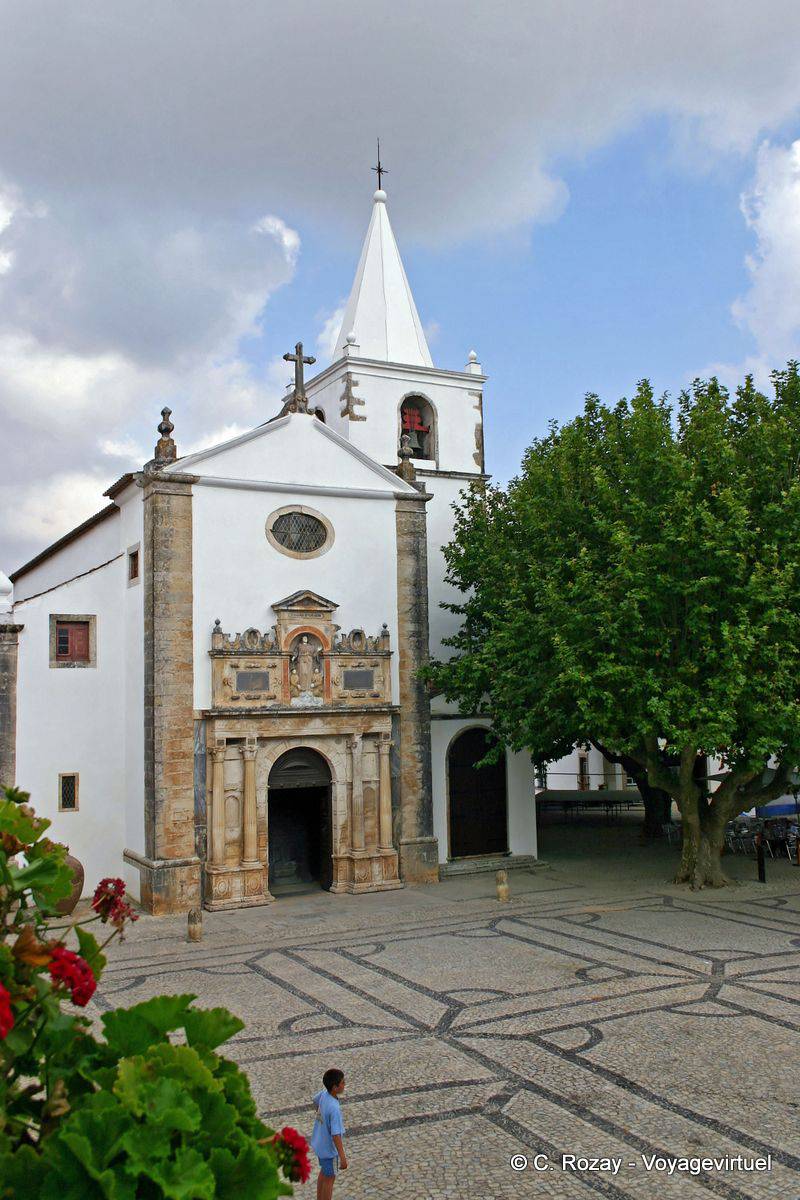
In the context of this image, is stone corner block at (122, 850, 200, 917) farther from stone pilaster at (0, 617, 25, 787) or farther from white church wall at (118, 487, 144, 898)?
stone pilaster at (0, 617, 25, 787)

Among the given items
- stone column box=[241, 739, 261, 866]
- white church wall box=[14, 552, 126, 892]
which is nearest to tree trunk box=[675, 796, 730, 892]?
stone column box=[241, 739, 261, 866]

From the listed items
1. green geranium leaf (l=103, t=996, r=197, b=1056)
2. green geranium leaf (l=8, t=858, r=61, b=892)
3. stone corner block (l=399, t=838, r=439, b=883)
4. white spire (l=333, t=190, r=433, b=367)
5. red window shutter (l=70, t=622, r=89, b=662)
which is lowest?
stone corner block (l=399, t=838, r=439, b=883)

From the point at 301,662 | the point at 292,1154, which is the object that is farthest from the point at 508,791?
the point at 292,1154

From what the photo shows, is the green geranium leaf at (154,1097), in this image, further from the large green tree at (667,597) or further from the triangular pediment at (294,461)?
the triangular pediment at (294,461)

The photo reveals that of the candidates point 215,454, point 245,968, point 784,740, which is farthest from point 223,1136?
point 215,454

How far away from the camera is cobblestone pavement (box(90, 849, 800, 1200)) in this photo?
9.03 meters

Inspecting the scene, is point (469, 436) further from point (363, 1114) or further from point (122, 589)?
point (363, 1114)

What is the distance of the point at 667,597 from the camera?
66.1 ft

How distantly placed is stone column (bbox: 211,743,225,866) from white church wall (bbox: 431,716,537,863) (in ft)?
19.4

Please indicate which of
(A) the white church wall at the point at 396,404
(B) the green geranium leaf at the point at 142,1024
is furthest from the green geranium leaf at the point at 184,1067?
(A) the white church wall at the point at 396,404

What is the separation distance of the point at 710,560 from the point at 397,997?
10.3 m

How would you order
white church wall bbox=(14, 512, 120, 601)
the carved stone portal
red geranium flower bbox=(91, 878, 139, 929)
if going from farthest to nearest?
1. white church wall bbox=(14, 512, 120, 601)
2. the carved stone portal
3. red geranium flower bbox=(91, 878, 139, 929)

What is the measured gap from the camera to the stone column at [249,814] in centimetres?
2191

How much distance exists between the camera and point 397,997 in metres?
14.3
